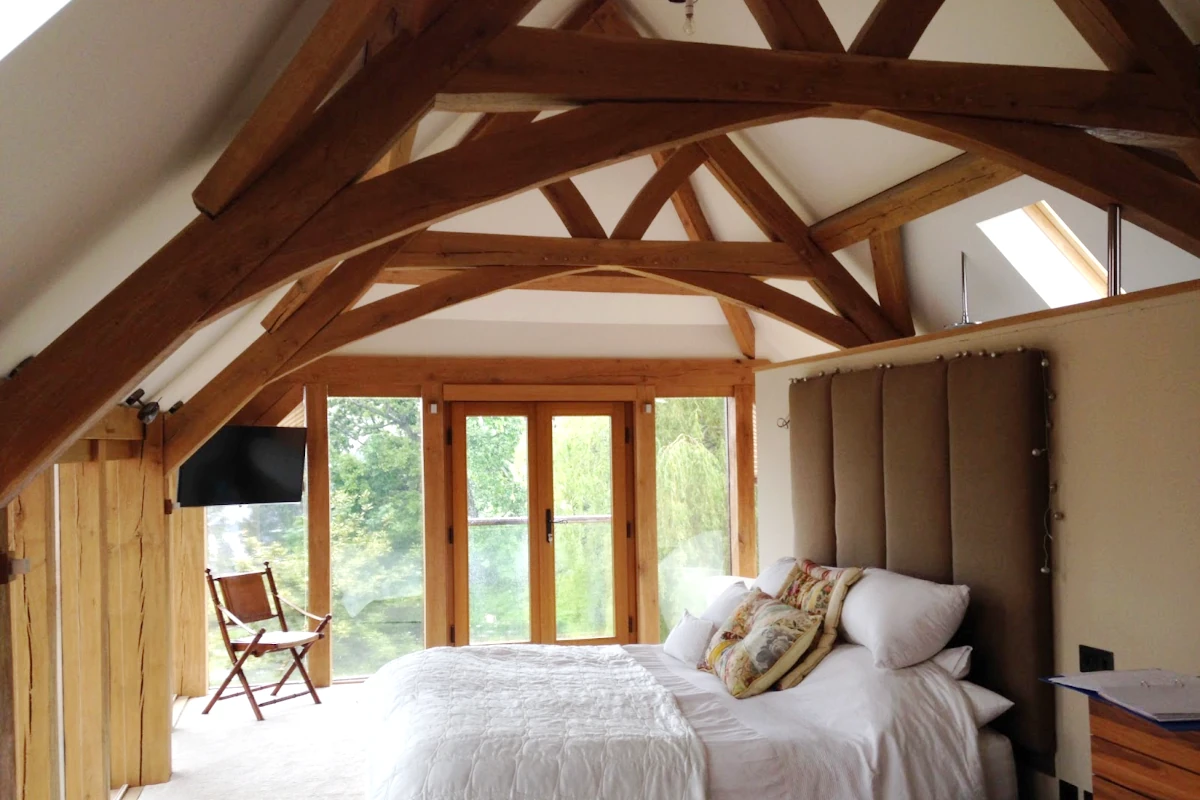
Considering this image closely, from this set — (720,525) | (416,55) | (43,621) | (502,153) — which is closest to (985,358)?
(502,153)

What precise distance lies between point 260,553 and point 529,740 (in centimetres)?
393

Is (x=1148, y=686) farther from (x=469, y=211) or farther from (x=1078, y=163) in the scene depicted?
(x=469, y=211)

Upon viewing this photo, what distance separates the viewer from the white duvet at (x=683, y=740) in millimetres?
2961

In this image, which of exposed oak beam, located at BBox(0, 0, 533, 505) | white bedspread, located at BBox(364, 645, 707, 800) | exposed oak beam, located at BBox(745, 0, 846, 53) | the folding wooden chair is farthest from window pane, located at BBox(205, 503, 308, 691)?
exposed oak beam, located at BBox(745, 0, 846, 53)

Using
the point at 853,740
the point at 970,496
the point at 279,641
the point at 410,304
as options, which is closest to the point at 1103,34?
the point at 970,496

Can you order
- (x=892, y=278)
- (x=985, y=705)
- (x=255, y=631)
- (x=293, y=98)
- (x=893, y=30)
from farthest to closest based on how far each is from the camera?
(x=255, y=631)
(x=892, y=278)
(x=985, y=705)
(x=893, y=30)
(x=293, y=98)

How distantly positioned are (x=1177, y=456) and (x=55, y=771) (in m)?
3.55

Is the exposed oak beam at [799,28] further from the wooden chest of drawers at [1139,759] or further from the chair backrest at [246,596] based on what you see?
the chair backrest at [246,596]

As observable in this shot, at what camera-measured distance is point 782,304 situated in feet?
16.8

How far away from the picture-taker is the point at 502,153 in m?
2.42

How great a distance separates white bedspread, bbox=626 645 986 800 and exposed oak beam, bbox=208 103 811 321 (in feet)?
6.32

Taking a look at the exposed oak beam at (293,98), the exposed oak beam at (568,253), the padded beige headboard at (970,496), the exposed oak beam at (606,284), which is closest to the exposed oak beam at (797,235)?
the exposed oak beam at (568,253)

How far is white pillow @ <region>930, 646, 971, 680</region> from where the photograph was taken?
134 inches

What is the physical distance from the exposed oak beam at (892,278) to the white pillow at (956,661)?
2.11 m
